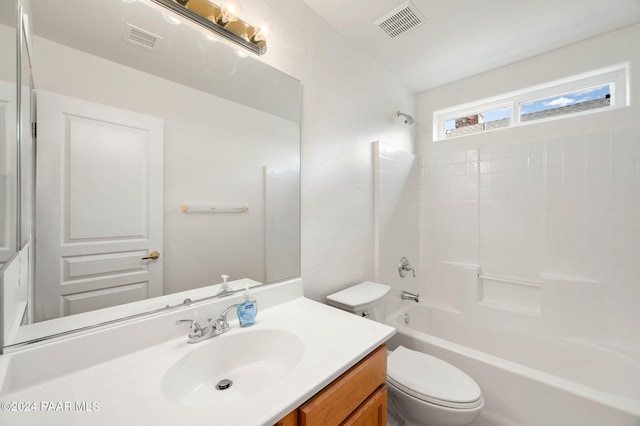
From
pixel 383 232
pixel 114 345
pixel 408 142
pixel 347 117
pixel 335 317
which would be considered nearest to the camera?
pixel 114 345

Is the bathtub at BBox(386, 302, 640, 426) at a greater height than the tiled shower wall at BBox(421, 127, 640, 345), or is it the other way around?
the tiled shower wall at BBox(421, 127, 640, 345)

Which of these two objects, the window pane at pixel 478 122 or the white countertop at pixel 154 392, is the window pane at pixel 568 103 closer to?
the window pane at pixel 478 122

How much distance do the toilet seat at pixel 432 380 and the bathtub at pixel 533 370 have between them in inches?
6.4

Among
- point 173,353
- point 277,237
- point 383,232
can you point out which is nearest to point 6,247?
point 173,353

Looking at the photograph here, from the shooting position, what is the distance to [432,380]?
1291 mm

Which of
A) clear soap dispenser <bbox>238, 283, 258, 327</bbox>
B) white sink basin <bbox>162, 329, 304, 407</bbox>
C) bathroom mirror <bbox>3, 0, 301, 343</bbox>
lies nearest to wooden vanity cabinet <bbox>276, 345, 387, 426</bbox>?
white sink basin <bbox>162, 329, 304, 407</bbox>

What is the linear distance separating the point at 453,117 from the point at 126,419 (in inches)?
116

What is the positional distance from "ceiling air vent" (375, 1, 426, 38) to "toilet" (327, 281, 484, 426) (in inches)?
67.8

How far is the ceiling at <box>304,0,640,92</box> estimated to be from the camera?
58.4 inches

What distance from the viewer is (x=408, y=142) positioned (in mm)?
2486

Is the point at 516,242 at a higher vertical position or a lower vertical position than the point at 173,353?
higher

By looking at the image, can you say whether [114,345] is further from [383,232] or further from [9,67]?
[383,232]

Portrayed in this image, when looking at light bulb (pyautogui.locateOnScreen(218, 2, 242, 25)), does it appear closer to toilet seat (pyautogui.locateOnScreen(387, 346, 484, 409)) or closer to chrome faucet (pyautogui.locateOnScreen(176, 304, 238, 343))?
chrome faucet (pyautogui.locateOnScreen(176, 304, 238, 343))

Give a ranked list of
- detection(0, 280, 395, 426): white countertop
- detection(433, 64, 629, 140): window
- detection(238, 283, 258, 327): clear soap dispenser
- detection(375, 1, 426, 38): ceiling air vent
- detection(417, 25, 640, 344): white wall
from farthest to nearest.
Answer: detection(433, 64, 629, 140): window, detection(417, 25, 640, 344): white wall, detection(375, 1, 426, 38): ceiling air vent, detection(238, 283, 258, 327): clear soap dispenser, detection(0, 280, 395, 426): white countertop
